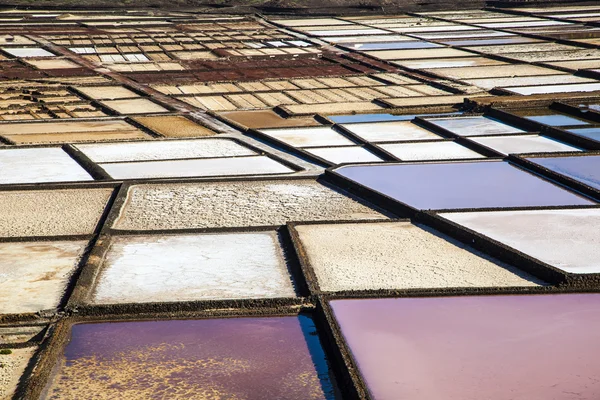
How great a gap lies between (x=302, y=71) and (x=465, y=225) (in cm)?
809

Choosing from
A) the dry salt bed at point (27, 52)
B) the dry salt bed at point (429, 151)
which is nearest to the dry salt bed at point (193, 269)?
the dry salt bed at point (429, 151)

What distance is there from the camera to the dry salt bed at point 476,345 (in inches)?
144

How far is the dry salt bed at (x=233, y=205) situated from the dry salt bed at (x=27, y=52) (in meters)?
9.02

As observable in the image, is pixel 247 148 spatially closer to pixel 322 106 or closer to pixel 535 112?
pixel 322 106

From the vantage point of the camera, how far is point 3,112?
10.2 metres

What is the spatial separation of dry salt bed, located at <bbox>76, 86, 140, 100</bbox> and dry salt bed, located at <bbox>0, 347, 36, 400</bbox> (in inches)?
295

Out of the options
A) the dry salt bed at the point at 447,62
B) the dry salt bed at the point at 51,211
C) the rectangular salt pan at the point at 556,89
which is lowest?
the dry salt bed at the point at 447,62

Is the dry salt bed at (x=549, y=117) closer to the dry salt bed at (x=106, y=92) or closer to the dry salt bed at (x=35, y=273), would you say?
the dry salt bed at (x=106, y=92)

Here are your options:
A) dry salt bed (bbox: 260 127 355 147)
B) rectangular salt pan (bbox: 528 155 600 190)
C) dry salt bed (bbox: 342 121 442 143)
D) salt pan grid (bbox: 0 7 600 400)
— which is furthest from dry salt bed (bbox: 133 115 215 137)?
rectangular salt pan (bbox: 528 155 600 190)

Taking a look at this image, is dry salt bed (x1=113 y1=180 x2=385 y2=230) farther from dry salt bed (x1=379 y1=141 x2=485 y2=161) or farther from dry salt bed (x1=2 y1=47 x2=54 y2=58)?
dry salt bed (x1=2 y1=47 x2=54 y2=58)

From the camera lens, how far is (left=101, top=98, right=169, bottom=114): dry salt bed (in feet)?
34.7

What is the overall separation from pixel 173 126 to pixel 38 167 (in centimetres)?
213

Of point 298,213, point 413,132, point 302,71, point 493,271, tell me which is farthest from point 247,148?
point 302,71

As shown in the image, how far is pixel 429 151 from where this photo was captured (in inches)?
323
